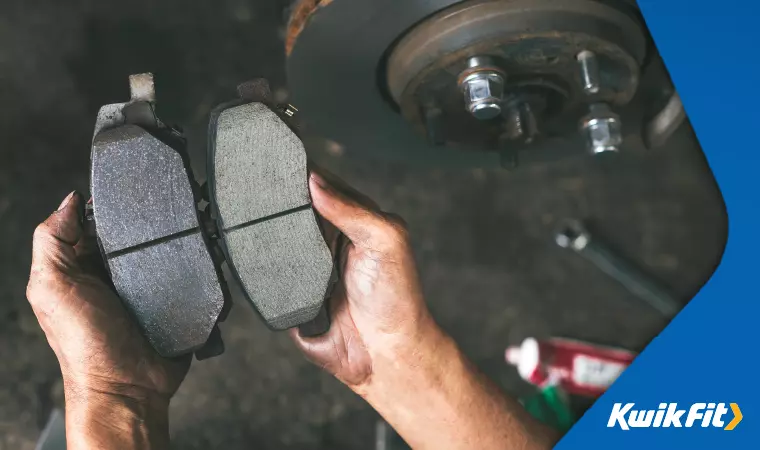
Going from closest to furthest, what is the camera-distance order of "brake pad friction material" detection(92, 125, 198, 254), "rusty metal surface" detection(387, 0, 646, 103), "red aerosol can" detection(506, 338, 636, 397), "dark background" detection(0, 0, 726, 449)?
"brake pad friction material" detection(92, 125, 198, 254), "rusty metal surface" detection(387, 0, 646, 103), "dark background" detection(0, 0, 726, 449), "red aerosol can" detection(506, 338, 636, 397)

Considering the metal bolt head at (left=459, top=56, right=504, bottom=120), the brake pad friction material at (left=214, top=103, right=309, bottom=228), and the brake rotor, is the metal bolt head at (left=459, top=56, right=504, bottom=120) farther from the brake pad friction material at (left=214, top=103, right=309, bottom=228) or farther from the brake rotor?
the brake pad friction material at (left=214, top=103, right=309, bottom=228)

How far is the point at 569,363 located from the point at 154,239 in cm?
85

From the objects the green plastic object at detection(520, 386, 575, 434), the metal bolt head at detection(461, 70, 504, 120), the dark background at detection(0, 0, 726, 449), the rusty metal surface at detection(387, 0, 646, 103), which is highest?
the rusty metal surface at detection(387, 0, 646, 103)

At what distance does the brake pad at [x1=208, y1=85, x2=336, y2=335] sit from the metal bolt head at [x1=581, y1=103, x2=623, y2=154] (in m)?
0.34

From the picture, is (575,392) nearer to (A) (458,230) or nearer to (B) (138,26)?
(A) (458,230)

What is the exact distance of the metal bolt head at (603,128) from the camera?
76 centimetres

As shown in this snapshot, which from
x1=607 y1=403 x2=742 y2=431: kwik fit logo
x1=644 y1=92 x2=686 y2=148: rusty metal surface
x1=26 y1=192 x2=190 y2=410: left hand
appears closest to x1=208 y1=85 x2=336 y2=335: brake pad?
x1=26 y1=192 x2=190 y2=410: left hand

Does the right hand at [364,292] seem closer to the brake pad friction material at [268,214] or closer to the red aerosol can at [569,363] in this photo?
the brake pad friction material at [268,214]

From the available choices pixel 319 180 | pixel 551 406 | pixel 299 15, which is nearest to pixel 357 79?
pixel 299 15

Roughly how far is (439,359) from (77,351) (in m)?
0.35

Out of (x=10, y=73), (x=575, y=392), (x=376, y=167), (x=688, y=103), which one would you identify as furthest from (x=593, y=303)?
(x=10, y=73)

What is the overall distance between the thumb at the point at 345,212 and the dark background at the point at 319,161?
349mm

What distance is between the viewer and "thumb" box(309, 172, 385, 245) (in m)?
0.59

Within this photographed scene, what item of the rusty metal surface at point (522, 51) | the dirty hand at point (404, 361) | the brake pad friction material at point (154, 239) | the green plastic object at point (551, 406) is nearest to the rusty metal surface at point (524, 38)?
the rusty metal surface at point (522, 51)
